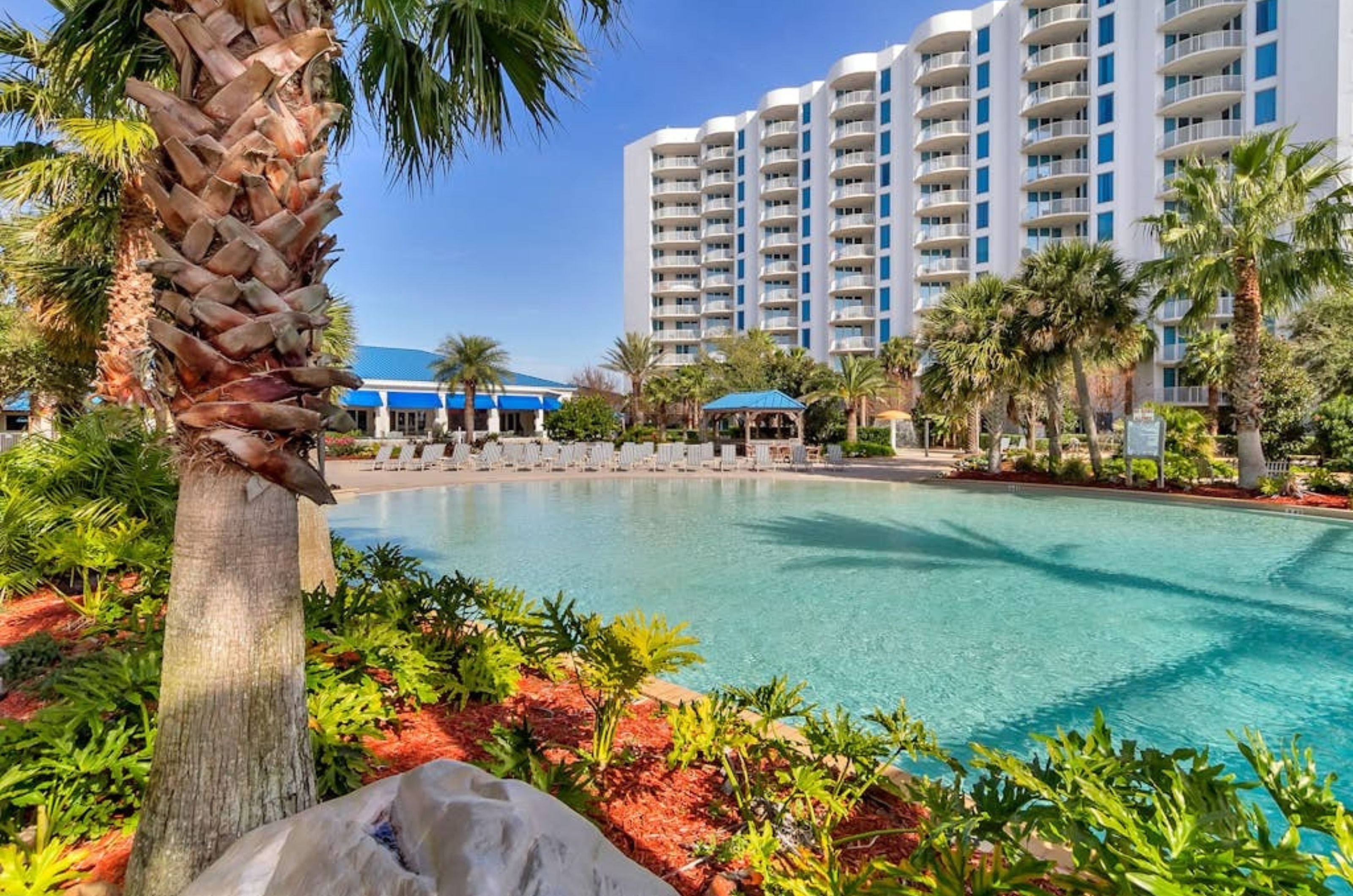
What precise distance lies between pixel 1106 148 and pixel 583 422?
35873mm

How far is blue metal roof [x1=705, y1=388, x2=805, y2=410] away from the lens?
94.6 feet

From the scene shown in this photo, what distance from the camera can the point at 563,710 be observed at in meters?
3.92

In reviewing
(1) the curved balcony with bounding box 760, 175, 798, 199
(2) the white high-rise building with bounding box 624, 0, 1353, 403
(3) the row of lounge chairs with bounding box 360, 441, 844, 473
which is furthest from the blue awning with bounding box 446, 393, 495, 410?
(1) the curved balcony with bounding box 760, 175, 798, 199

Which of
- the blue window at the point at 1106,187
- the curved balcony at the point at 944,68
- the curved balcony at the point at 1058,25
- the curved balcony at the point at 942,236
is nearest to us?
the blue window at the point at 1106,187

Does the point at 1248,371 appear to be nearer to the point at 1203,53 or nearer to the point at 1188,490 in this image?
the point at 1188,490

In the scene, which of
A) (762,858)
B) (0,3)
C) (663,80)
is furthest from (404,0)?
(663,80)

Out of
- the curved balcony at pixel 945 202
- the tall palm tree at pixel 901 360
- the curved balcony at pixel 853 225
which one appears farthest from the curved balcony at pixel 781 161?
the tall palm tree at pixel 901 360

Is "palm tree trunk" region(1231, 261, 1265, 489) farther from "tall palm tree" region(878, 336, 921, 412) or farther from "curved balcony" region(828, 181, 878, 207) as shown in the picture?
"curved balcony" region(828, 181, 878, 207)

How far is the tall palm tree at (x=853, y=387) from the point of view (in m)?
38.4

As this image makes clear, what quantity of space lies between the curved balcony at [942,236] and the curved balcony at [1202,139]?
11.8m

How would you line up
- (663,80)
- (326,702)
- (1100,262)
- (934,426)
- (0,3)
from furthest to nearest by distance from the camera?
(934,426) < (1100,262) < (663,80) < (0,3) < (326,702)

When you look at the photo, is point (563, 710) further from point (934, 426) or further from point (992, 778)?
point (934, 426)

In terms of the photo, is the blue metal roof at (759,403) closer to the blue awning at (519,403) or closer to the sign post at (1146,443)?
the sign post at (1146,443)

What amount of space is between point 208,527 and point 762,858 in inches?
79.9
